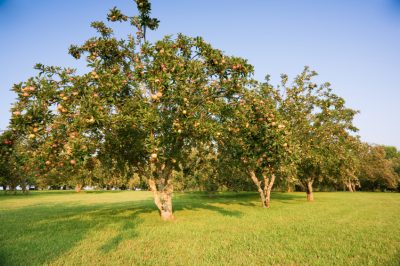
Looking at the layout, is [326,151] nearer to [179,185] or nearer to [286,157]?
[286,157]

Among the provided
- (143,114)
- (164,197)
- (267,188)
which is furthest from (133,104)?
(267,188)

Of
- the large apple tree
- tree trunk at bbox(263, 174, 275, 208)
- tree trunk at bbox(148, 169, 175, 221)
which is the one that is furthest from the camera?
tree trunk at bbox(263, 174, 275, 208)

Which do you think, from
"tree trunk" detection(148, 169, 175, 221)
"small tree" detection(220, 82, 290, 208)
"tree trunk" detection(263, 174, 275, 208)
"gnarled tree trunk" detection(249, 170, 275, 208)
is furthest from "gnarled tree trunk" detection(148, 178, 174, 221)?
"tree trunk" detection(263, 174, 275, 208)

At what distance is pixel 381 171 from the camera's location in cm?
6906

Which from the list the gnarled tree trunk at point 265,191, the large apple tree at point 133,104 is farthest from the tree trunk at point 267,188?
the large apple tree at point 133,104

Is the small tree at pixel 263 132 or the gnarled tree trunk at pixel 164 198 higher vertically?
the small tree at pixel 263 132

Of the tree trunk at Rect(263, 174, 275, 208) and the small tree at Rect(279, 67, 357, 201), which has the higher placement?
the small tree at Rect(279, 67, 357, 201)

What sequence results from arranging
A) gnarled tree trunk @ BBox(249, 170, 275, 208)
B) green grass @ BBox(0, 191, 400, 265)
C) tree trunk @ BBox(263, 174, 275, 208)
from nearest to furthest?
green grass @ BBox(0, 191, 400, 265) < gnarled tree trunk @ BBox(249, 170, 275, 208) < tree trunk @ BBox(263, 174, 275, 208)

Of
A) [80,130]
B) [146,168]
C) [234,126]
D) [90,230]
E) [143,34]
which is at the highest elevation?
[143,34]

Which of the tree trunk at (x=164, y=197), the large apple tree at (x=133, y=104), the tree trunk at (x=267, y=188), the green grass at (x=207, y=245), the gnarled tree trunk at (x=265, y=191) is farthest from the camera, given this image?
the tree trunk at (x=267, y=188)

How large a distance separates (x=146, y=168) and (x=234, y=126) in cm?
691

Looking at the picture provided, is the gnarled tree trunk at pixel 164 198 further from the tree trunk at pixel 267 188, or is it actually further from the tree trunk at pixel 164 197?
the tree trunk at pixel 267 188

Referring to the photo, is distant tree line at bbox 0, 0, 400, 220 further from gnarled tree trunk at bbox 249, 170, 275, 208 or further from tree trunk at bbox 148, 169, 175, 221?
gnarled tree trunk at bbox 249, 170, 275, 208

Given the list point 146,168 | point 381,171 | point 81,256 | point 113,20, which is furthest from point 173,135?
point 381,171
